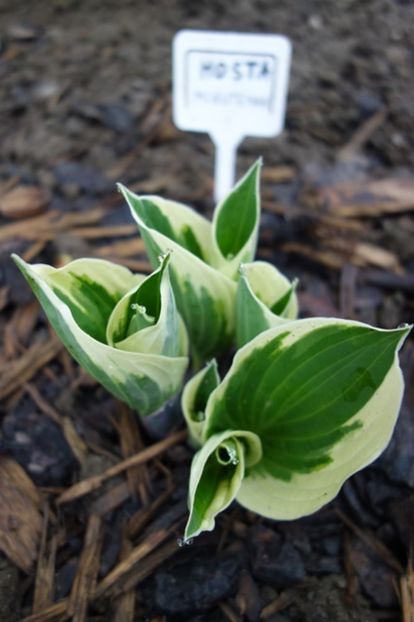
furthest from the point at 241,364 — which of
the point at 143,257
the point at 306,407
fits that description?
the point at 143,257

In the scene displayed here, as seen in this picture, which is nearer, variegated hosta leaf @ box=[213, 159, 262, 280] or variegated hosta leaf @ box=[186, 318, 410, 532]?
variegated hosta leaf @ box=[186, 318, 410, 532]

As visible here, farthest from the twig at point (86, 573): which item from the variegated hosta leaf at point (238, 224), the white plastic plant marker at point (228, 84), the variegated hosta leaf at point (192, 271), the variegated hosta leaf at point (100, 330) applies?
the white plastic plant marker at point (228, 84)

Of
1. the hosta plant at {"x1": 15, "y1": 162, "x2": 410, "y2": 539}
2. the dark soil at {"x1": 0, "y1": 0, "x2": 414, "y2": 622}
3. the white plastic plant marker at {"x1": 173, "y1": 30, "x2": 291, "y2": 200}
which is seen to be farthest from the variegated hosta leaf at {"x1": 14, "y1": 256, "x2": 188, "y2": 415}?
the white plastic plant marker at {"x1": 173, "y1": 30, "x2": 291, "y2": 200}

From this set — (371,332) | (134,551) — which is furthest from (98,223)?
(371,332)

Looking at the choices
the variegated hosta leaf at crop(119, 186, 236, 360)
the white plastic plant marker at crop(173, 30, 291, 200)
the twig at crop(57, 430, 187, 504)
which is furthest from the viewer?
the white plastic plant marker at crop(173, 30, 291, 200)

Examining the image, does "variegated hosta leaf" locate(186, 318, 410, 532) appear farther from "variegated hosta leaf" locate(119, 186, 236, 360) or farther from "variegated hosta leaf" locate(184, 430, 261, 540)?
"variegated hosta leaf" locate(119, 186, 236, 360)

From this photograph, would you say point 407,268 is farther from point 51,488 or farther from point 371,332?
point 51,488

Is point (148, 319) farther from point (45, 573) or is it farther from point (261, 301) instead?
point (45, 573)
